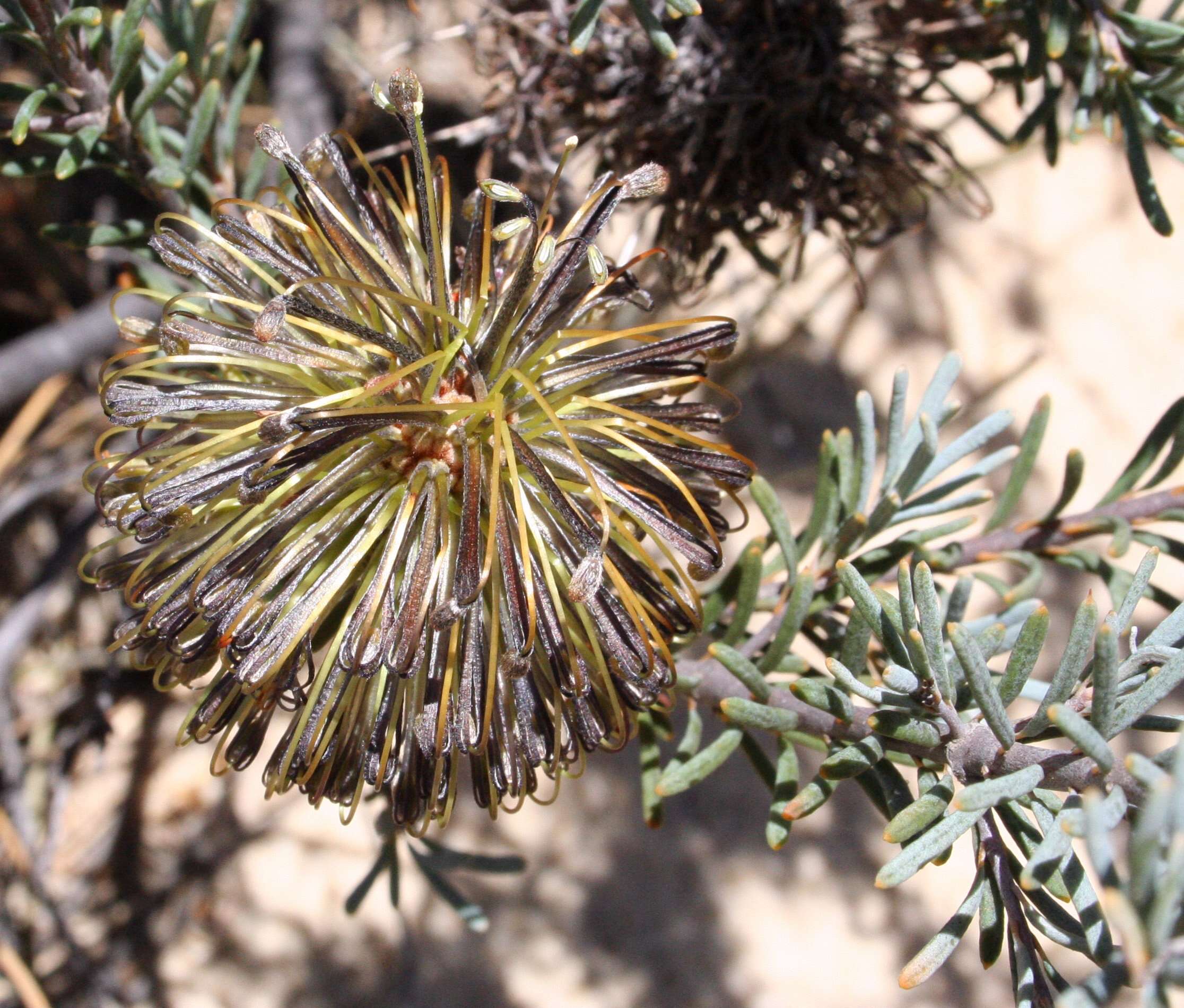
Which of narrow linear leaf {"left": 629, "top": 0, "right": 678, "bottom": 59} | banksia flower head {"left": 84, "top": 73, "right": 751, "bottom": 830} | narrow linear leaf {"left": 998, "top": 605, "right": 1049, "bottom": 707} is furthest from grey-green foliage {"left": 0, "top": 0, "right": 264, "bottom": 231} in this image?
narrow linear leaf {"left": 998, "top": 605, "right": 1049, "bottom": 707}

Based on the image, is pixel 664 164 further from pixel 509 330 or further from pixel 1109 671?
A: pixel 1109 671

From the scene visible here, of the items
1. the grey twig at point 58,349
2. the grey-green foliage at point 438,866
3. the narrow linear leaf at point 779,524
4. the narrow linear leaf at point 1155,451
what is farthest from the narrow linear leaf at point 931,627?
the grey twig at point 58,349

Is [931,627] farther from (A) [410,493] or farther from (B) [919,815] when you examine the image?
(A) [410,493]

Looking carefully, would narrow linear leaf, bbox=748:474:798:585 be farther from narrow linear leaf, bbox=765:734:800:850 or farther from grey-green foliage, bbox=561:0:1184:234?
grey-green foliage, bbox=561:0:1184:234

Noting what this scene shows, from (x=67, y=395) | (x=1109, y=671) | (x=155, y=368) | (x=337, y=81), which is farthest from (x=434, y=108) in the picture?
(x=1109, y=671)

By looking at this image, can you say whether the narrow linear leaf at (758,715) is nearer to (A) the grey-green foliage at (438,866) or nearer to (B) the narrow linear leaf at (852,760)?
(B) the narrow linear leaf at (852,760)

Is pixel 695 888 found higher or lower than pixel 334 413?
lower
